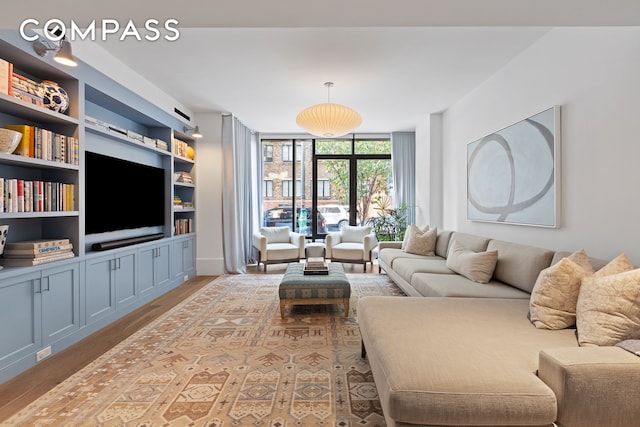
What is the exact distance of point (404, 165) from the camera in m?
6.69

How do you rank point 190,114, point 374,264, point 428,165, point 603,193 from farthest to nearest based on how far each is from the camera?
point 374,264 → point 428,165 → point 190,114 → point 603,193

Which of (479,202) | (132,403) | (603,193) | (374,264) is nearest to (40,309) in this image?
(132,403)

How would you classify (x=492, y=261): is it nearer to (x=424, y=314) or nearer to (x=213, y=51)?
(x=424, y=314)

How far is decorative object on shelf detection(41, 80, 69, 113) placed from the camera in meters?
2.59

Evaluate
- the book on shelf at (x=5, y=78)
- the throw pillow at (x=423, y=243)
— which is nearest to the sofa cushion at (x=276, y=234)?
the throw pillow at (x=423, y=243)

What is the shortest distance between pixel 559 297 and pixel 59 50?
3.77 m

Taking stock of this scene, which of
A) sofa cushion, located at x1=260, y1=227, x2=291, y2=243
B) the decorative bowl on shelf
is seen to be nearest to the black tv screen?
the decorative bowl on shelf

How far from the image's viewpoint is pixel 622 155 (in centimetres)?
220

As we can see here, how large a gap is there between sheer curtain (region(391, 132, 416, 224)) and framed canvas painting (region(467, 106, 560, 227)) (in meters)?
2.39

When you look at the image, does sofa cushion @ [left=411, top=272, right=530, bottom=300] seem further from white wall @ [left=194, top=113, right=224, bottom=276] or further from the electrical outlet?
white wall @ [left=194, top=113, right=224, bottom=276]

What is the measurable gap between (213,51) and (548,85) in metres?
3.14

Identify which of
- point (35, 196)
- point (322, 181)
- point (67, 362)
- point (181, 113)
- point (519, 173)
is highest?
point (181, 113)

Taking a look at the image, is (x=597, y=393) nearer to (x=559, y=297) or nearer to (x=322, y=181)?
(x=559, y=297)

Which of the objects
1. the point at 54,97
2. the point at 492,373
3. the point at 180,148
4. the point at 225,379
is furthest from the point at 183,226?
the point at 492,373
